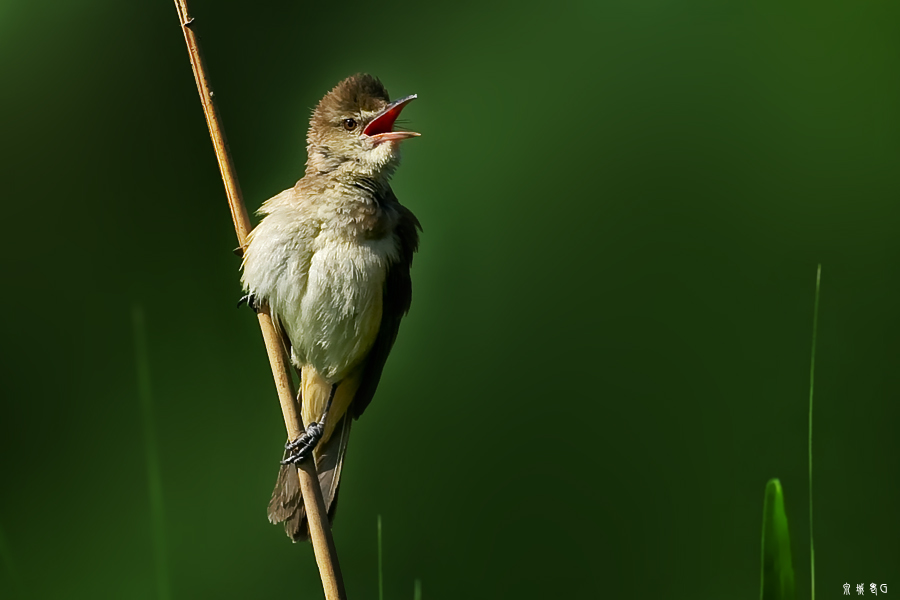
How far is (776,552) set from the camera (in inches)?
41.1

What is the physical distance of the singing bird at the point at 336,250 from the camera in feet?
8.46

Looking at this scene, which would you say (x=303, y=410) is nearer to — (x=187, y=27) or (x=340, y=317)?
(x=340, y=317)

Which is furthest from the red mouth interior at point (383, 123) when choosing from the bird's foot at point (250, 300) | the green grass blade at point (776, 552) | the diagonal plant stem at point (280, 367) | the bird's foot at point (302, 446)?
the green grass blade at point (776, 552)

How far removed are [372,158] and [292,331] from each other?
23.5 inches

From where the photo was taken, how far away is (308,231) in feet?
8.45

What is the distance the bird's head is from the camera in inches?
104

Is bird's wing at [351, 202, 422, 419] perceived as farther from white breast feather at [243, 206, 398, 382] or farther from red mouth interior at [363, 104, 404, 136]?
red mouth interior at [363, 104, 404, 136]

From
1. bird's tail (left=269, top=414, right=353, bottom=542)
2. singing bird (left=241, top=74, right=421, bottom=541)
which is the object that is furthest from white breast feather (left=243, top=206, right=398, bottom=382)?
bird's tail (left=269, top=414, right=353, bottom=542)

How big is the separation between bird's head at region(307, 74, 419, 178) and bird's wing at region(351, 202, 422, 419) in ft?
0.65

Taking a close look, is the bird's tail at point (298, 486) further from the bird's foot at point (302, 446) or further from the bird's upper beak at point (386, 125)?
the bird's upper beak at point (386, 125)

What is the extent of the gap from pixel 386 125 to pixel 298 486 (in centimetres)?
117

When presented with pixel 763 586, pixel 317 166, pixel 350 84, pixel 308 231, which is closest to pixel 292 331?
pixel 308 231

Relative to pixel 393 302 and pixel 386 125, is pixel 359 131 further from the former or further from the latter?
pixel 393 302

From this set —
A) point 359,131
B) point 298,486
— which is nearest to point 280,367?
point 298,486
